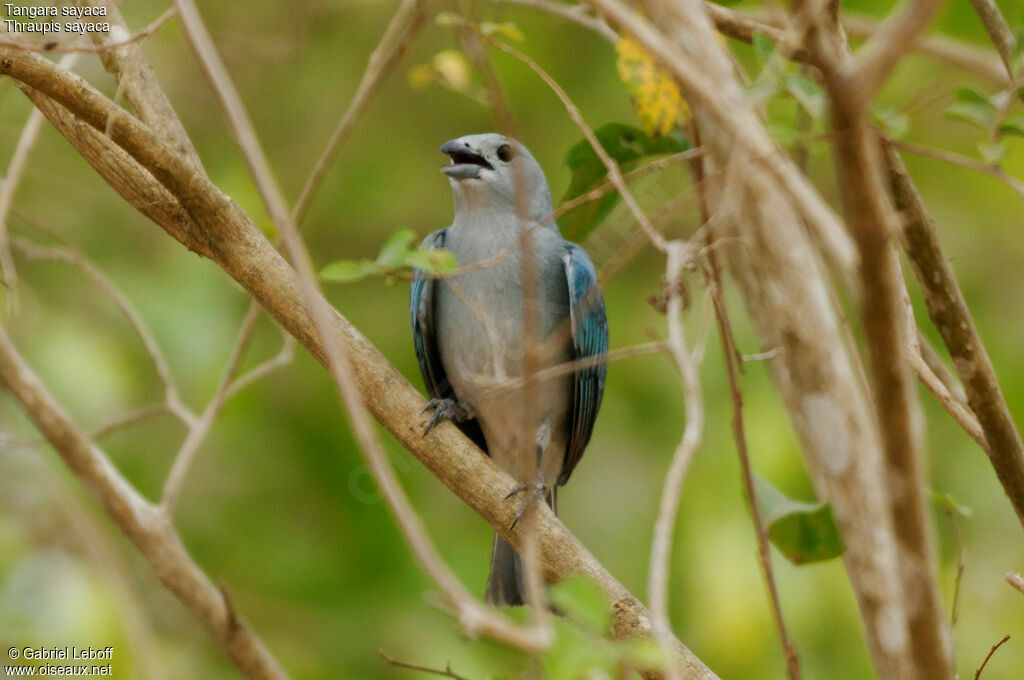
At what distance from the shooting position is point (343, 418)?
17.5ft

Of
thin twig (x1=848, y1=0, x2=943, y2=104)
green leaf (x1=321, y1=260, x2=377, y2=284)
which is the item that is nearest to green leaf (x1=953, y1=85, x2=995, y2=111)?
thin twig (x1=848, y1=0, x2=943, y2=104)

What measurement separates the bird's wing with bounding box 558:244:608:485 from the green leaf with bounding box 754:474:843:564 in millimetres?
1190

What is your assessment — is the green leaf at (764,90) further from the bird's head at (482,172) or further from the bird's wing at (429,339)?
the bird's wing at (429,339)

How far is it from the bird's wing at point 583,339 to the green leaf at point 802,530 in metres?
1.19

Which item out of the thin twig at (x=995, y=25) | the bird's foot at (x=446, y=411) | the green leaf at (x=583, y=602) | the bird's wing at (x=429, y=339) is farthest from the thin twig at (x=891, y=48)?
the bird's wing at (x=429, y=339)

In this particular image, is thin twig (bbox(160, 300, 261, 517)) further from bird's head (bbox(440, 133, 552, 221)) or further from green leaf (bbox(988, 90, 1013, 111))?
green leaf (bbox(988, 90, 1013, 111))

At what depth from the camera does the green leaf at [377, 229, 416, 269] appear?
2.00m

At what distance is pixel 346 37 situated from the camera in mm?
6207

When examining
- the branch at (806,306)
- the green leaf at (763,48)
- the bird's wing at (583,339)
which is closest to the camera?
the branch at (806,306)

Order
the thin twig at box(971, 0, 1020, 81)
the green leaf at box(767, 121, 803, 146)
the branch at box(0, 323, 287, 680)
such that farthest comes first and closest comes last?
1. the branch at box(0, 323, 287, 680)
2. the thin twig at box(971, 0, 1020, 81)
3. the green leaf at box(767, 121, 803, 146)

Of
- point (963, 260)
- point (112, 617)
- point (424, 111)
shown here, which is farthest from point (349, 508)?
point (963, 260)

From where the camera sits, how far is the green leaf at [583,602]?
138 centimetres

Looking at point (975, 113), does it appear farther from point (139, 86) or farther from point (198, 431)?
point (198, 431)

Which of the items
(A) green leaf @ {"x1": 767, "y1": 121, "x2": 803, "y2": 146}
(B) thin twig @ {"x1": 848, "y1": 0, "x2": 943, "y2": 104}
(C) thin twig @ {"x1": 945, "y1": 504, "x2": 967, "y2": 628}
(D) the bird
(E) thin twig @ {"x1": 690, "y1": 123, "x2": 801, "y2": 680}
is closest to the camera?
(B) thin twig @ {"x1": 848, "y1": 0, "x2": 943, "y2": 104}
